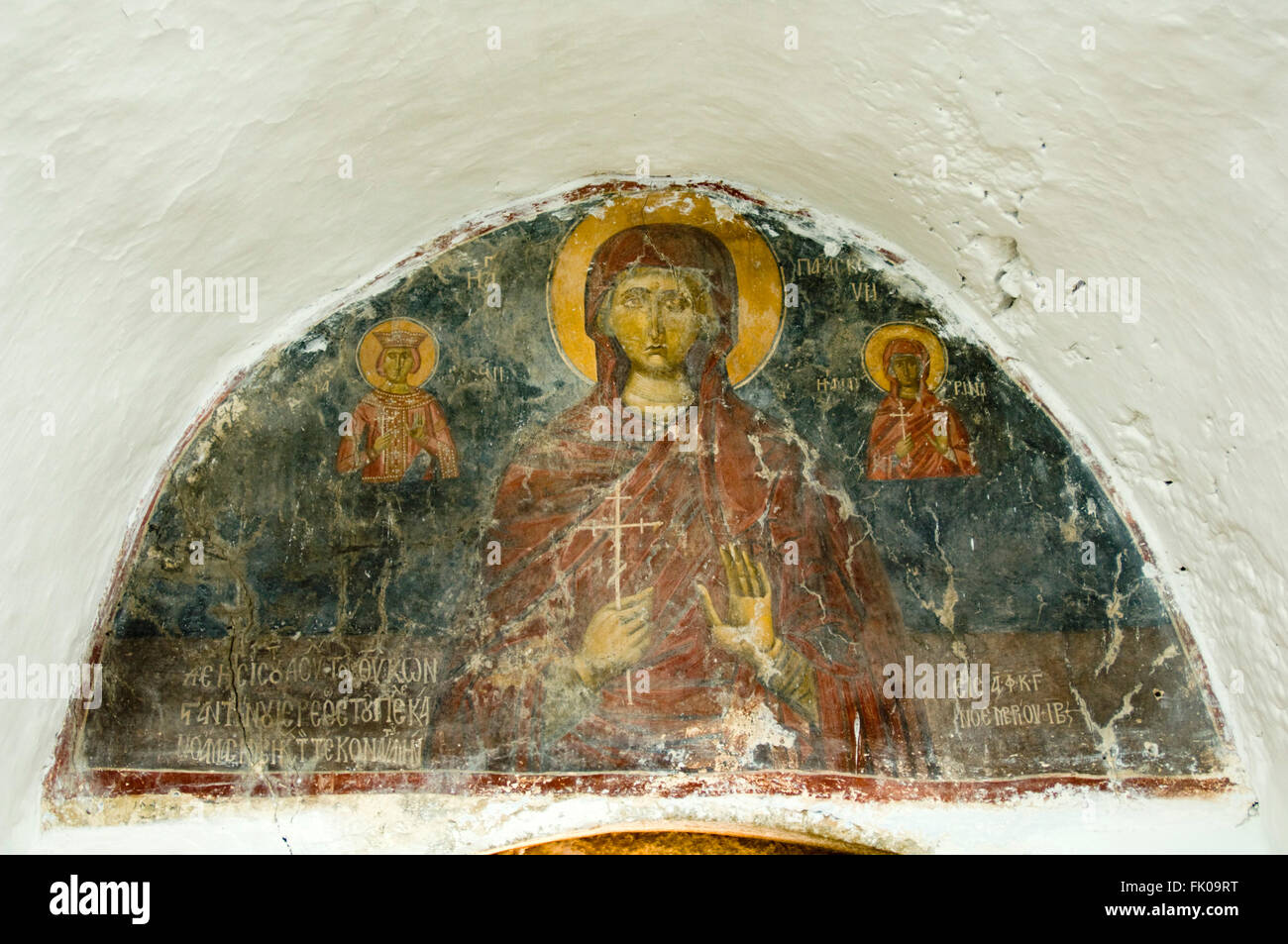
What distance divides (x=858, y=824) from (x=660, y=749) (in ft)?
2.56

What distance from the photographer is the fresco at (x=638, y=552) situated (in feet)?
14.8

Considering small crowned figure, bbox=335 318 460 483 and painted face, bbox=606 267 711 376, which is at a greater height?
painted face, bbox=606 267 711 376

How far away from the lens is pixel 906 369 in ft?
15.5

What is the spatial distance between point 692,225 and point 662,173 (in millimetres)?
238

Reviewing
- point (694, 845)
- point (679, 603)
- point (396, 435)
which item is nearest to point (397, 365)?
point (396, 435)

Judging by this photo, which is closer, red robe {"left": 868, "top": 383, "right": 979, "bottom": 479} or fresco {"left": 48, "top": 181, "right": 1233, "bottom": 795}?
fresco {"left": 48, "top": 181, "right": 1233, "bottom": 795}

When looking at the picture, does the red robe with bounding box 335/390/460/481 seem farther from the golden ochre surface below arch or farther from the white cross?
the golden ochre surface below arch

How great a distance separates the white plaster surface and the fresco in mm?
152

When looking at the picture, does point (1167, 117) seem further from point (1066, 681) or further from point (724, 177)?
point (1066, 681)

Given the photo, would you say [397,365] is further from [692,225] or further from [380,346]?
[692,225]

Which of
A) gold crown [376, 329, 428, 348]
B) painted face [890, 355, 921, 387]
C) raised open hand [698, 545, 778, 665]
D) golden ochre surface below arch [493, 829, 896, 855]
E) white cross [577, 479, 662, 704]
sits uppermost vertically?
gold crown [376, 329, 428, 348]

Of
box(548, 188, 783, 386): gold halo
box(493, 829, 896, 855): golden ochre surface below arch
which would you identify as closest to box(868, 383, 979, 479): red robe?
box(548, 188, 783, 386): gold halo

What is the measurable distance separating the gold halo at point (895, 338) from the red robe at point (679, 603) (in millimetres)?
425

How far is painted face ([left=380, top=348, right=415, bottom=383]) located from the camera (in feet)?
15.5
